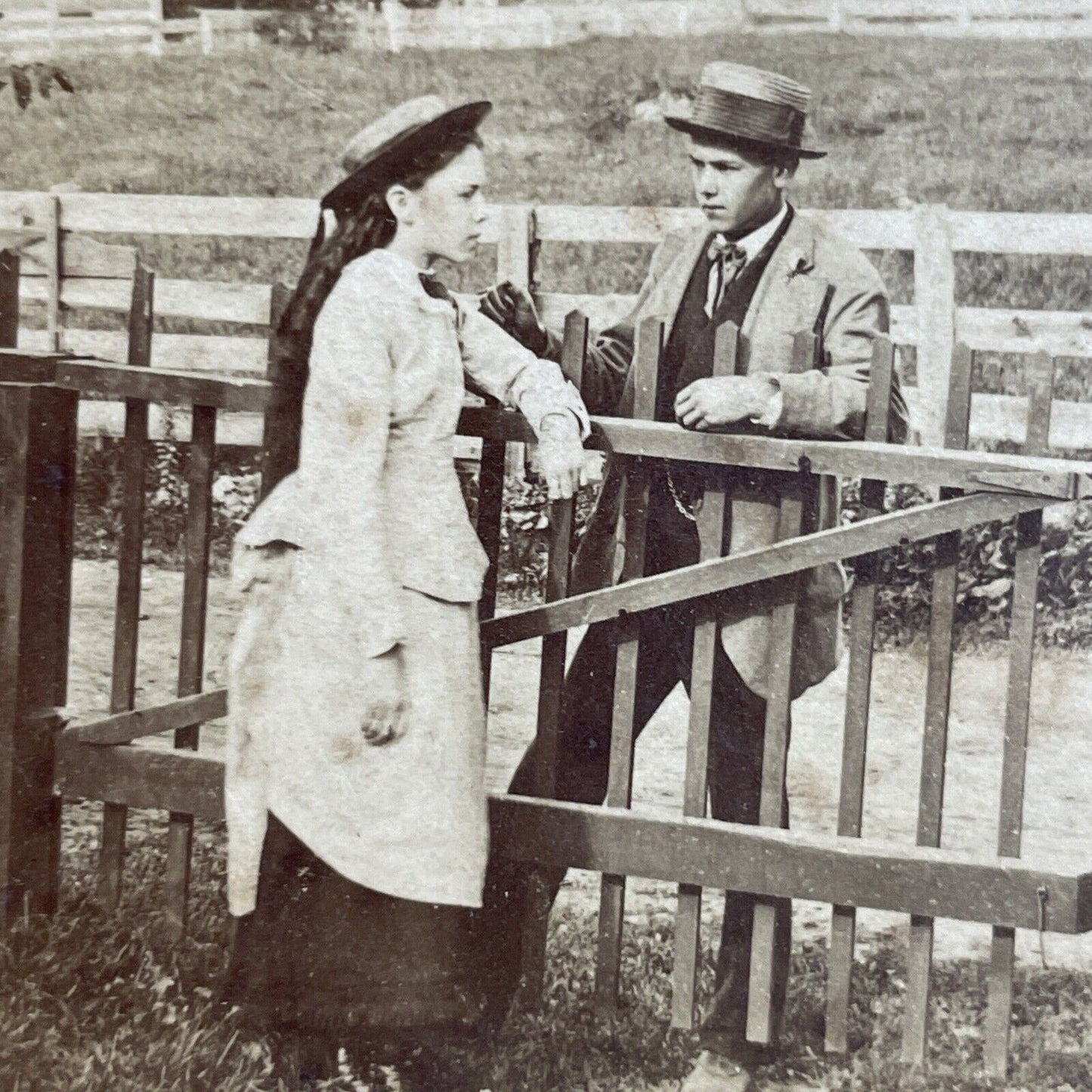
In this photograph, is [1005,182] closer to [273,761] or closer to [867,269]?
[867,269]

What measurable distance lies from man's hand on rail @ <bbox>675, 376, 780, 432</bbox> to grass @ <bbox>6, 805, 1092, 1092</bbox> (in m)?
1.09

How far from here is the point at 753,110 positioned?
2.76 metres

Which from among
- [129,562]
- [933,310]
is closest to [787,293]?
[933,310]

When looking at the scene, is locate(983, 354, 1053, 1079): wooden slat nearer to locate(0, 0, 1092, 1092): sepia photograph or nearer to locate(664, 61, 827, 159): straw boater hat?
locate(0, 0, 1092, 1092): sepia photograph

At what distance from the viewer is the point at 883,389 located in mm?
2682

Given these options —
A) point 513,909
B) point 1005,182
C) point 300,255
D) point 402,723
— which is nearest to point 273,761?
point 402,723

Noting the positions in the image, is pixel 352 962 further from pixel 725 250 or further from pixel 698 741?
pixel 725 250

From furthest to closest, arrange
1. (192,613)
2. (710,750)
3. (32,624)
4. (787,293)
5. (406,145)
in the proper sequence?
(32,624) < (192,613) < (710,750) < (787,293) < (406,145)

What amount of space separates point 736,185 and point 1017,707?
1.09m

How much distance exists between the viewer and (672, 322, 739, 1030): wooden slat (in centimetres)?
281

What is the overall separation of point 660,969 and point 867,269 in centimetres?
145

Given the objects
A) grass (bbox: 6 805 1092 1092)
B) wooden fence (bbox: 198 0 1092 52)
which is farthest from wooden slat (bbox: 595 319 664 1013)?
wooden fence (bbox: 198 0 1092 52)

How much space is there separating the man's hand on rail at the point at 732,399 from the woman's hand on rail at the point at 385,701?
71 cm

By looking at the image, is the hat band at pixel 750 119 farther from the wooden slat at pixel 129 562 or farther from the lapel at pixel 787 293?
the wooden slat at pixel 129 562
